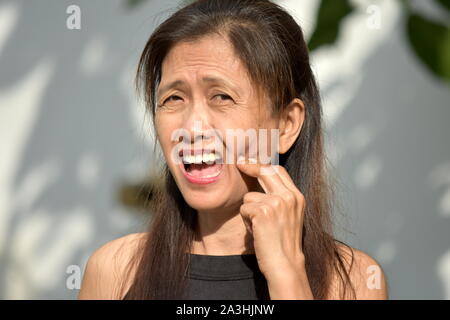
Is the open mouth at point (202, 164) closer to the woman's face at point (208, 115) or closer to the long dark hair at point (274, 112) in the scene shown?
the woman's face at point (208, 115)

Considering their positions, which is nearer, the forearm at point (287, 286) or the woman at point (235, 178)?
the forearm at point (287, 286)

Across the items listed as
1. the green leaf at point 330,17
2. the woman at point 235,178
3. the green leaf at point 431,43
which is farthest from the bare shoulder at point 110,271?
the green leaf at point 431,43

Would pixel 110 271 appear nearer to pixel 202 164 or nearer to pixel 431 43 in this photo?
pixel 202 164

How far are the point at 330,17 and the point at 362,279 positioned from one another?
3.08 feet

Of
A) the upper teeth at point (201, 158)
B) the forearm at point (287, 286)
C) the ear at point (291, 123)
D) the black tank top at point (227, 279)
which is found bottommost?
the forearm at point (287, 286)

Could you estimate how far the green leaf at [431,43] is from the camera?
4.81 ft

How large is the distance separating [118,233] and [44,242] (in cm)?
47

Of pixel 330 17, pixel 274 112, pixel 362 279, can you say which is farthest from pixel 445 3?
pixel 362 279

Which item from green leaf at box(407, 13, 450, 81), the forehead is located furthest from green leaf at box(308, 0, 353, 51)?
the forehead

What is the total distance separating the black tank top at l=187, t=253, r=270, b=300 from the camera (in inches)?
87.4

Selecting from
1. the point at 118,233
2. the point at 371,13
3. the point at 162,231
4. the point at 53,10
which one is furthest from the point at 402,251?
the point at 53,10

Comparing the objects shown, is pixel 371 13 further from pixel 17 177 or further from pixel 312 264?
pixel 17 177

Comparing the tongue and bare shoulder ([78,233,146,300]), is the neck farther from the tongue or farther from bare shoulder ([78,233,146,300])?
bare shoulder ([78,233,146,300])

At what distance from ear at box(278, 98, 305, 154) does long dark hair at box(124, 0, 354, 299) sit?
→ 39 mm
